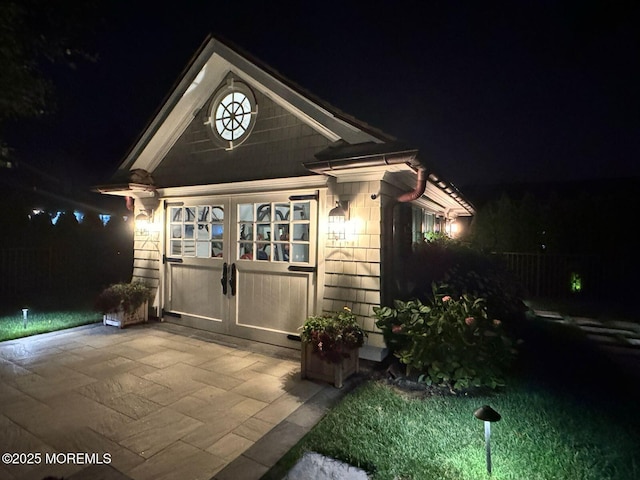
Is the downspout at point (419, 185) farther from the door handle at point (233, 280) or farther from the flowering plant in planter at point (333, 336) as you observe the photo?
the door handle at point (233, 280)

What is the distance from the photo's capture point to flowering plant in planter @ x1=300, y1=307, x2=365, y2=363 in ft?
13.6

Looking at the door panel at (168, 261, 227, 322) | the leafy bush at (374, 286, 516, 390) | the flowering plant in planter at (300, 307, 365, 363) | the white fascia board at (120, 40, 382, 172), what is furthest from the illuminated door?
the leafy bush at (374, 286, 516, 390)

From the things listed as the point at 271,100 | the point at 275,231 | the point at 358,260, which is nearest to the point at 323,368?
the point at 358,260

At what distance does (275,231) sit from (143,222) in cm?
359

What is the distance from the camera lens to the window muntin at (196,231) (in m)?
6.54

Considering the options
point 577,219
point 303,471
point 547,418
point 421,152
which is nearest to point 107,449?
point 303,471

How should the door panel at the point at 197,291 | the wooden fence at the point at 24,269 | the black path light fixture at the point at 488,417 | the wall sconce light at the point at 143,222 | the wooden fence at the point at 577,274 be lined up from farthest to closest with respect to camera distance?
the wooden fence at the point at 577,274 → the wooden fence at the point at 24,269 → the wall sconce light at the point at 143,222 → the door panel at the point at 197,291 → the black path light fixture at the point at 488,417

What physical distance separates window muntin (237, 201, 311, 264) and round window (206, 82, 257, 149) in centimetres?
133

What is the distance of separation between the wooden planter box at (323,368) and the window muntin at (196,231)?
2.97 meters

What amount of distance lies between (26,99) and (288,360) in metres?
4.88

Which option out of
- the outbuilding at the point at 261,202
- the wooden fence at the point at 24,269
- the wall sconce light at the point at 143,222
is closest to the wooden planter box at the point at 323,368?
the outbuilding at the point at 261,202

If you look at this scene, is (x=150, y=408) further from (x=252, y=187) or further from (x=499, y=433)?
(x=252, y=187)

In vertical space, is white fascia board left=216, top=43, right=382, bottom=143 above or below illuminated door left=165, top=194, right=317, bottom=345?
above

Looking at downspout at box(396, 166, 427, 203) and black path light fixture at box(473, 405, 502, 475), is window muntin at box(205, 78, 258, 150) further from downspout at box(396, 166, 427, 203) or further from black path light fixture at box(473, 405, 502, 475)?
black path light fixture at box(473, 405, 502, 475)
